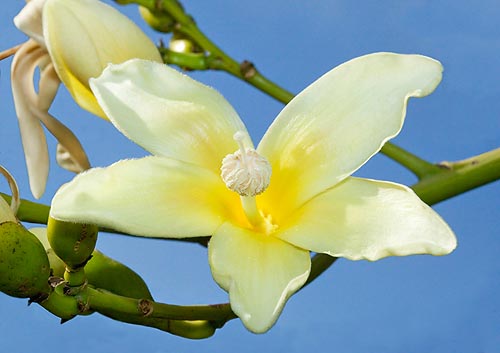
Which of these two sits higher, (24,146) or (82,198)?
(82,198)

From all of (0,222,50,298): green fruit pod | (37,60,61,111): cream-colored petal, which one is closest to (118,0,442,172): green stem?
(37,60,61,111): cream-colored petal

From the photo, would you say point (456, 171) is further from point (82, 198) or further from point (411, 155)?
point (82, 198)

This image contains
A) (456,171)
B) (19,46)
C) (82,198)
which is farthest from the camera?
(19,46)

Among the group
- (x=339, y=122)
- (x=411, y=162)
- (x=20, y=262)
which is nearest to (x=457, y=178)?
(x=411, y=162)

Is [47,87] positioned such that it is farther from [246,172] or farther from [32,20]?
Result: [246,172]

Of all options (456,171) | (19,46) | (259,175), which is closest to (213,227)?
(259,175)
